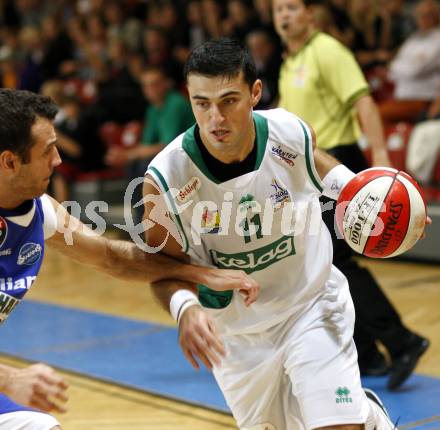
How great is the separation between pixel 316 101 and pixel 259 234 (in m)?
1.86

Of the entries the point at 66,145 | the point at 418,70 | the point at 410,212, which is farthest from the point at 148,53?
the point at 410,212

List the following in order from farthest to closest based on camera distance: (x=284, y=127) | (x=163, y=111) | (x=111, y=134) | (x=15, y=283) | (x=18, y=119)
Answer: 1. (x=111, y=134)
2. (x=163, y=111)
3. (x=284, y=127)
4. (x=15, y=283)
5. (x=18, y=119)

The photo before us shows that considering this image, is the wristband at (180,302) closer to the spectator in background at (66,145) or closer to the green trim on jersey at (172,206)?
the green trim on jersey at (172,206)

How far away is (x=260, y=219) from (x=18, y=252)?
0.95 m

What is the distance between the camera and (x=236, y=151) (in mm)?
3352

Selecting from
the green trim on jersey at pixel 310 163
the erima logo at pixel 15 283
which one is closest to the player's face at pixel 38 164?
the erima logo at pixel 15 283

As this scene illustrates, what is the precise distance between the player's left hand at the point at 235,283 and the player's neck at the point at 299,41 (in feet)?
7.67

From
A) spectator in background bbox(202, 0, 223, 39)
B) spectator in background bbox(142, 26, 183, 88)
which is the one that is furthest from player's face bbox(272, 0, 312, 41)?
spectator in background bbox(202, 0, 223, 39)

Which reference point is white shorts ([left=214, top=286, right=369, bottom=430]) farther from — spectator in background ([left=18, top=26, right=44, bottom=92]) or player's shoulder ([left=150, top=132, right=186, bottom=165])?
spectator in background ([left=18, top=26, right=44, bottom=92])

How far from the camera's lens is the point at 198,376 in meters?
5.34

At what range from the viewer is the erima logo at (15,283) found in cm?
305

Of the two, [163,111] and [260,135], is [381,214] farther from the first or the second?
[163,111]

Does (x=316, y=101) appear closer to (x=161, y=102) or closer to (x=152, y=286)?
(x=152, y=286)

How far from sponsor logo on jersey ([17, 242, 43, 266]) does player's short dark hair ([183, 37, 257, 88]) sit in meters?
0.88
